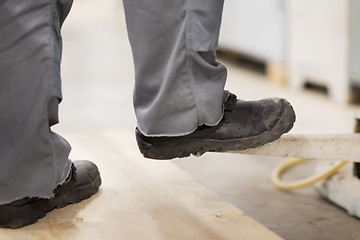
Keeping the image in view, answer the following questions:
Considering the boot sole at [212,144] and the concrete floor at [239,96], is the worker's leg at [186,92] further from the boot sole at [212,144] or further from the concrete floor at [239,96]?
the concrete floor at [239,96]

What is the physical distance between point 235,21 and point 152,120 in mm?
2597

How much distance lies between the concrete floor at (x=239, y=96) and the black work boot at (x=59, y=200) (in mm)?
404

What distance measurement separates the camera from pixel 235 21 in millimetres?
3646

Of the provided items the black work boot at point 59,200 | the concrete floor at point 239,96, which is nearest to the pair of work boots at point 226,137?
the black work boot at point 59,200

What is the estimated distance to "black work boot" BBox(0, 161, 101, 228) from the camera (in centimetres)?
122

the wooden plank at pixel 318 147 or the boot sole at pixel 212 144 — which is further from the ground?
the boot sole at pixel 212 144

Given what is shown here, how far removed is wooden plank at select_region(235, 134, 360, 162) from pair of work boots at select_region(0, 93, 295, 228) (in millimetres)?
108

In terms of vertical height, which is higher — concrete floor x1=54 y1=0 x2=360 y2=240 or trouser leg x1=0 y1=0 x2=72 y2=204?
trouser leg x1=0 y1=0 x2=72 y2=204

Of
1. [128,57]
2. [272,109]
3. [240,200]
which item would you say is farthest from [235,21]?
[272,109]

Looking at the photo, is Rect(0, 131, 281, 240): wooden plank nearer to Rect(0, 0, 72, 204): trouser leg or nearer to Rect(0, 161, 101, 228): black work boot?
Rect(0, 161, 101, 228): black work boot

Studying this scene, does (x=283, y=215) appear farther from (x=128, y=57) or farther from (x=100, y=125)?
(x=128, y=57)

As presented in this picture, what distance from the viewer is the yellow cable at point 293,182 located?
1.70 m

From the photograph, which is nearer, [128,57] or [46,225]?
[46,225]

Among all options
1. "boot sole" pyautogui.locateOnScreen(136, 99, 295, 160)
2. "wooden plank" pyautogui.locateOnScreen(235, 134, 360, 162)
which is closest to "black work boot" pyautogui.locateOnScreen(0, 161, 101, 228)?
"boot sole" pyautogui.locateOnScreen(136, 99, 295, 160)
